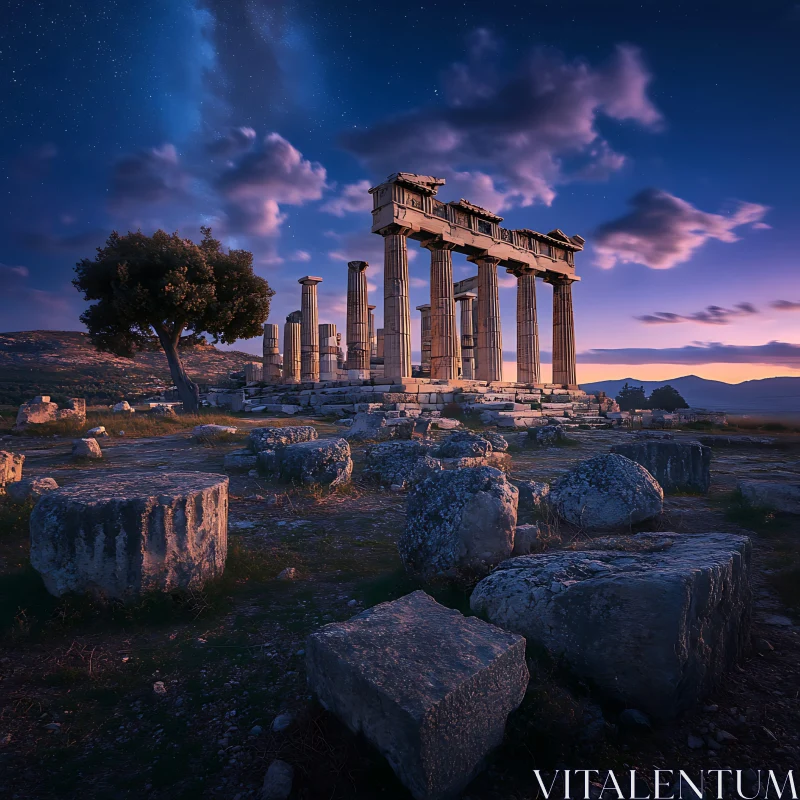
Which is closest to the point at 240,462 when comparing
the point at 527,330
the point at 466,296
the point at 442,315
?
the point at 442,315

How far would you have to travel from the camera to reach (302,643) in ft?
8.77

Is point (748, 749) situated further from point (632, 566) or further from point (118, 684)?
point (118, 684)

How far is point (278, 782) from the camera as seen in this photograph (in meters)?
1.68

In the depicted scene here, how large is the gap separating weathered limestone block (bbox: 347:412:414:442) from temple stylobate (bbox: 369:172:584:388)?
8850 mm

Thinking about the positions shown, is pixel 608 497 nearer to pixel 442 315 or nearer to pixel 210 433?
pixel 210 433

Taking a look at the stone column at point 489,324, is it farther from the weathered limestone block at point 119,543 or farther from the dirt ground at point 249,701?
the weathered limestone block at point 119,543

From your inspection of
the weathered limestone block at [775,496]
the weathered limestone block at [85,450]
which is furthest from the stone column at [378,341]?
the weathered limestone block at [775,496]

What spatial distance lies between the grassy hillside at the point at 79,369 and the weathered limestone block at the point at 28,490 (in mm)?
26626

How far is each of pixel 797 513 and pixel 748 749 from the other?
3.94 metres

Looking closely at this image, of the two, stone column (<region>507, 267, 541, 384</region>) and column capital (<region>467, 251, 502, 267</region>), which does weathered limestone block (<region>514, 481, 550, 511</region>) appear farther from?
stone column (<region>507, 267, 541, 384</region>)

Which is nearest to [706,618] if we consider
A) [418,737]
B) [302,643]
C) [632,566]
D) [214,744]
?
[632,566]

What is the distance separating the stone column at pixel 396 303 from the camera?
62.4 ft

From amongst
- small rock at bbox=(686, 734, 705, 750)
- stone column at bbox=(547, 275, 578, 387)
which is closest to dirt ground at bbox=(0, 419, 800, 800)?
small rock at bbox=(686, 734, 705, 750)

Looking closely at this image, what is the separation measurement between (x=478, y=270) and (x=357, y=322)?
20.9 feet
